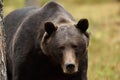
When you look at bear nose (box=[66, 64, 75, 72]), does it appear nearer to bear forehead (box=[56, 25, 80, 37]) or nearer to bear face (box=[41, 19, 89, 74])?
bear face (box=[41, 19, 89, 74])

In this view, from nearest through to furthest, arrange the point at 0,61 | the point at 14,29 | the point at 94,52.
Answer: the point at 0,61 → the point at 14,29 → the point at 94,52

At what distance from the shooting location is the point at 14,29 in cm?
770

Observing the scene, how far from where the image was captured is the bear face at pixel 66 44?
6.25 meters

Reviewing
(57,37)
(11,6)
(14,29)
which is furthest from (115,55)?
(11,6)

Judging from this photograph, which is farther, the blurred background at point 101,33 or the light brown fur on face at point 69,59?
the blurred background at point 101,33

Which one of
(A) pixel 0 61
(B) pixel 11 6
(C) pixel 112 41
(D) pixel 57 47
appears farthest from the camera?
(B) pixel 11 6

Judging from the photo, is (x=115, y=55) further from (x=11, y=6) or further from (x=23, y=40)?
(x=11, y=6)

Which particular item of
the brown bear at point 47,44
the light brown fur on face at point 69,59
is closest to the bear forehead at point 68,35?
the brown bear at point 47,44

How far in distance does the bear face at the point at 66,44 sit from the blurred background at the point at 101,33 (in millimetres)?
2987

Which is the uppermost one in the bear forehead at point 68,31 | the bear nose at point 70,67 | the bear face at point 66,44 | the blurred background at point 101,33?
the bear forehead at point 68,31

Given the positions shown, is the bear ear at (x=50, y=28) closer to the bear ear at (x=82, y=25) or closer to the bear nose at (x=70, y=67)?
the bear ear at (x=82, y=25)

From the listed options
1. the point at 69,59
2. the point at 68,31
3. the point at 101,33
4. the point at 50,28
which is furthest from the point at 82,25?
the point at 101,33

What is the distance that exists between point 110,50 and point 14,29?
16.0 ft

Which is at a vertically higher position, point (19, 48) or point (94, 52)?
point (19, 48)
